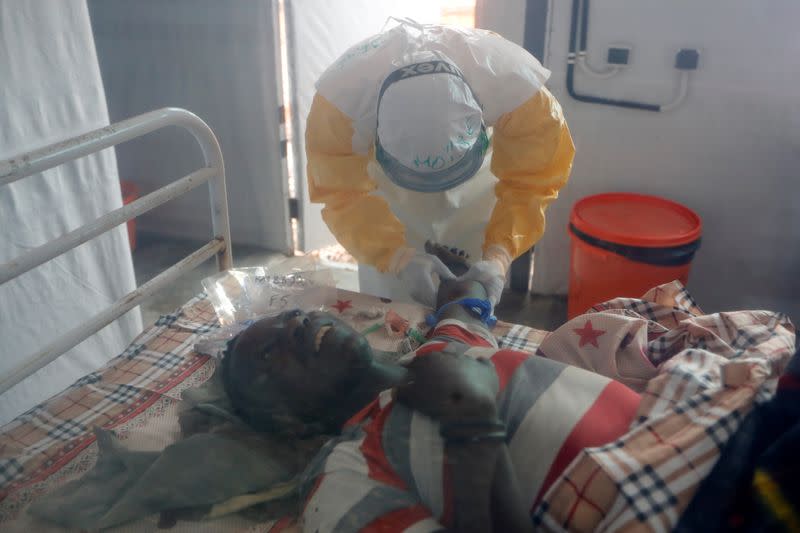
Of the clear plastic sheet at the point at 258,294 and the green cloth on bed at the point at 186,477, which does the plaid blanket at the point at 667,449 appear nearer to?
the green cloth on bed at the point at 186,477

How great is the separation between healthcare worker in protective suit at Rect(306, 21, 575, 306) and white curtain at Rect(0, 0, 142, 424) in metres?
0.68

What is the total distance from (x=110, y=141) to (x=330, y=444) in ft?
2.36

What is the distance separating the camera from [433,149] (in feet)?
4.56

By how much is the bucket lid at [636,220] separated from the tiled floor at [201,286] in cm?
54

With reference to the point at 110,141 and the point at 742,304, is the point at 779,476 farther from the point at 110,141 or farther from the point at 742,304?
the point at 742,304

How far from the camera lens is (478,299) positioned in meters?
1.43

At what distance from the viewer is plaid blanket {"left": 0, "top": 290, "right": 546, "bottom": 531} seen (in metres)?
1.17

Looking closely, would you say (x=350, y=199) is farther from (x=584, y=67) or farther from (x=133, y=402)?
(x=584, y=67)

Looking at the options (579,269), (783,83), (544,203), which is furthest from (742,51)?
(544,203)

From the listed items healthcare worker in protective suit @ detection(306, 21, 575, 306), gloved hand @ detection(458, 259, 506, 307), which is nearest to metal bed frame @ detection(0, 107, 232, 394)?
healthcare worker in protective suit @ detection(306, 21, 575, 306)

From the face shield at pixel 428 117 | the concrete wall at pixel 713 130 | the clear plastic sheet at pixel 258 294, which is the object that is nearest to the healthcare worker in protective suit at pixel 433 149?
the face shield at pixel 428 117

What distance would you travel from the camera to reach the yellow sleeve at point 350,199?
5.44ft

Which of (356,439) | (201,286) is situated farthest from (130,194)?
(356,439)

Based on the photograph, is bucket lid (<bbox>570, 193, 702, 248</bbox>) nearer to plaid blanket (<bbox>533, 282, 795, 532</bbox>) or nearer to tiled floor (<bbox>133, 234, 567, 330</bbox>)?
tiled floor (<bbox>133, 234, 567, 330</bbox>)
